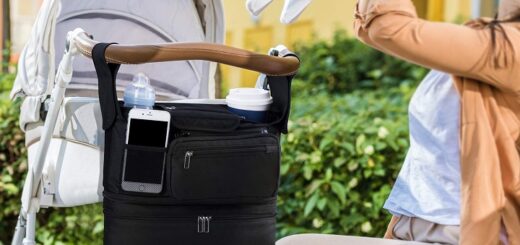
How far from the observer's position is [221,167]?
267cm

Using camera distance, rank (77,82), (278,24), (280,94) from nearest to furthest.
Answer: (280,94)
(77,82)
(278,24)

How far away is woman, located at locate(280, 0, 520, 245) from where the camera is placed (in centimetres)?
238

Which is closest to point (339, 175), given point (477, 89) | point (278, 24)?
point (477, 89)

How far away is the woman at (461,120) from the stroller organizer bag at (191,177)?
1.35ft

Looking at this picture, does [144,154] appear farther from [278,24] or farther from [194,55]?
[278,24]

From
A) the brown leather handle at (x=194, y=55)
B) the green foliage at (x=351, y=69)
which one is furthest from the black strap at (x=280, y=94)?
the green foliage at (x=351, y=69)

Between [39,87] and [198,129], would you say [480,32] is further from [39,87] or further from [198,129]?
[39,87]

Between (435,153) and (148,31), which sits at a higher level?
(148,31)

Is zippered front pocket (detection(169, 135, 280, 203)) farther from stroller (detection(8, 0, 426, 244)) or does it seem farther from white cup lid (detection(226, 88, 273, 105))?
stroller (detection(8, 0, 426, 244))

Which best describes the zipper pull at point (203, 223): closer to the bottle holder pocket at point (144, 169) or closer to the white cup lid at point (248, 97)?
the bottle holder pocket at point (144, 169)

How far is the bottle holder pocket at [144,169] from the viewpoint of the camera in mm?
2654

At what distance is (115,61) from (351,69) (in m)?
5.84

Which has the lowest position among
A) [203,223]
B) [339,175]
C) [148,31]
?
[339,175]

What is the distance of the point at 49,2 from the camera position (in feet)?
10.9
